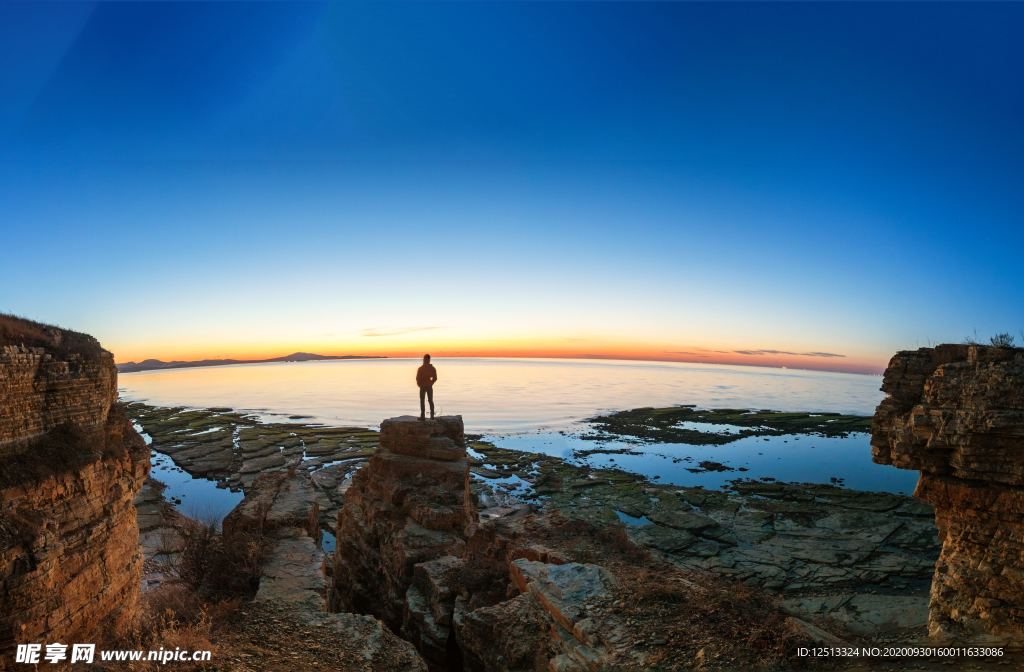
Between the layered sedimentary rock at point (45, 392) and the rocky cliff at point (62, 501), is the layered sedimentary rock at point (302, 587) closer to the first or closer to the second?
the rocky cliff at point (62, 501)

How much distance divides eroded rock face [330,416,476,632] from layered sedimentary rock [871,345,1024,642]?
1195 centimetres

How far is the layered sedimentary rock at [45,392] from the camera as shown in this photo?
7.56 metres

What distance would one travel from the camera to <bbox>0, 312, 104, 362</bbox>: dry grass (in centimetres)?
826

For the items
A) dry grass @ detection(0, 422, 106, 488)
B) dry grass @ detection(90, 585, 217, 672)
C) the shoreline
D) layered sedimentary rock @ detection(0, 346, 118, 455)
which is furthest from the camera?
the shoreline

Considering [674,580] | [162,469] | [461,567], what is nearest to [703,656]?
[674,580]

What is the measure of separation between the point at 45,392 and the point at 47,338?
1327 mm

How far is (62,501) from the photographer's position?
823cm

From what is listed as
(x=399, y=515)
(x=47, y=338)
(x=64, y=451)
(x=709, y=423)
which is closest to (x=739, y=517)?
(x=399, y=515)

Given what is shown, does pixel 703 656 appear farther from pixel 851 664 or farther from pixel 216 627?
pixel 216 627

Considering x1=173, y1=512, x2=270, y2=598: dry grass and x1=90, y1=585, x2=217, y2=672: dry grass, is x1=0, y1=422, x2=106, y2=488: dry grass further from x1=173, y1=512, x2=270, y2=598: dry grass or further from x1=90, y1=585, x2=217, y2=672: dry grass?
x1=173, y1=512, x2=270, y2=598: dry grass

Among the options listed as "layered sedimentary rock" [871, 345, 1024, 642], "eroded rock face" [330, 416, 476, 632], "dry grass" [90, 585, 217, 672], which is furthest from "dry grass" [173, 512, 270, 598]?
"layered sedimentary rock" [871, 345, 1024, 642]

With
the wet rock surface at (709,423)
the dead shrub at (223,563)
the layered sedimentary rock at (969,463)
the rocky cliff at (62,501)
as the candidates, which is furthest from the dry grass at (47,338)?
the wet rock surface at (709,423)

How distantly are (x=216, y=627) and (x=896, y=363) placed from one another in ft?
48.2

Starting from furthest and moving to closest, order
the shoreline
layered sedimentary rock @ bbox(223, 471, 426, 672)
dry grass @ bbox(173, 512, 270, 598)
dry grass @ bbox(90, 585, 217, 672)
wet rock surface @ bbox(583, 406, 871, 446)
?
1. wet rock surface @ bbox(583, 406, 871, 446)
2. the shoreline
3. dry grass @ bbox(173, 512, 270, 598)
4. layered sedimentary rock @ bbox(223, 471, 426, 672)
5. dry grass @ bbox(90, 585, 217, 672)
